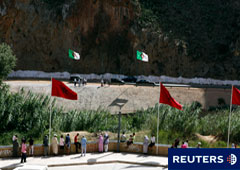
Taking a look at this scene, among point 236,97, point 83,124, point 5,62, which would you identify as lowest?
point 83,124

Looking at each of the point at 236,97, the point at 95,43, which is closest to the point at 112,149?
the point at 236,97

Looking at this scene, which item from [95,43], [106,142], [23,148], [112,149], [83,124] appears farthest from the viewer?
[95,43]

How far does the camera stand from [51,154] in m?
21.0

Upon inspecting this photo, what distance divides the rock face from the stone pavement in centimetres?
3884

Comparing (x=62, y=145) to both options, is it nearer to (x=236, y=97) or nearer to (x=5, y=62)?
(x=236, y=97)

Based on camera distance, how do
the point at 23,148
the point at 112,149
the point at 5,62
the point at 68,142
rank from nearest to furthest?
the point at 23,148 < the point at 68,142 < the point at 112,149 < the point at 5,62

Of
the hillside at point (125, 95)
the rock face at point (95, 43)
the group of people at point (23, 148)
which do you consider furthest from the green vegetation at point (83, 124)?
the rock face at point (95, 43)

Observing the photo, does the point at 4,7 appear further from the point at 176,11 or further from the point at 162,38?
the point at 176,11

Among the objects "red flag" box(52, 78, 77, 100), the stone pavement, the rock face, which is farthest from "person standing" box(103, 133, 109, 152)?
the rock face

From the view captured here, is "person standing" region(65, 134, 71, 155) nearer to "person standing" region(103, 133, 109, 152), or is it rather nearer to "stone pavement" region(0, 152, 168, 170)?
"stone pavement" region(0, 152, 168, 170)

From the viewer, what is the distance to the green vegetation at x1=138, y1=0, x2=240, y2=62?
2420 inches

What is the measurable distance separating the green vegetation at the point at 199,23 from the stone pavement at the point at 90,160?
143 feet

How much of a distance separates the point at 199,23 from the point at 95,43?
23.3 meters

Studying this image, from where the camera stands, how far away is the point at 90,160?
64.5 ft
